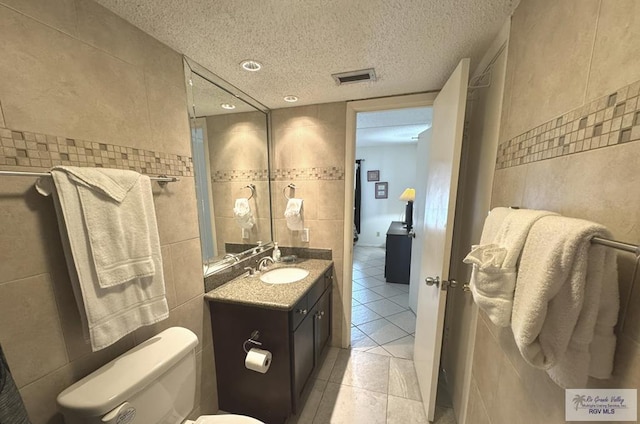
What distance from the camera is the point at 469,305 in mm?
1261

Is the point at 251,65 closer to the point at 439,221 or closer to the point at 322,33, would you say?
the point at 322,33

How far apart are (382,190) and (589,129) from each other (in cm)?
470

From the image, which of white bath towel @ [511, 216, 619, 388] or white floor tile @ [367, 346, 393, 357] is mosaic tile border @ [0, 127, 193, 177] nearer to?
white bath towel @ [511, 216, 619, 388]

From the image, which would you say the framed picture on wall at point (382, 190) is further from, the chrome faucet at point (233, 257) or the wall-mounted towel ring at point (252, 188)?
the chrome faucet at point (233, 257)

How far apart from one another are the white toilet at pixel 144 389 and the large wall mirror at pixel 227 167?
0.49 m

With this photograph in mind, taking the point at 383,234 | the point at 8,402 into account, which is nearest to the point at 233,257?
the point at 8,402

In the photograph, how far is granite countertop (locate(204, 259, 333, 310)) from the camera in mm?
1282

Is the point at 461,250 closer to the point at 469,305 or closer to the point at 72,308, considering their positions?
the point at 469,305

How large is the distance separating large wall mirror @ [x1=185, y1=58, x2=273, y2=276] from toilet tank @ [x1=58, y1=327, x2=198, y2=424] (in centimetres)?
50

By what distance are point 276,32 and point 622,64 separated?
3.62 feet

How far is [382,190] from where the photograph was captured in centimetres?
516

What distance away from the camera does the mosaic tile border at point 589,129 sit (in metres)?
0.44

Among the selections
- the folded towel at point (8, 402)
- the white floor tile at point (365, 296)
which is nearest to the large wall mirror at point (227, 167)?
the folded towel at point (8, 402)

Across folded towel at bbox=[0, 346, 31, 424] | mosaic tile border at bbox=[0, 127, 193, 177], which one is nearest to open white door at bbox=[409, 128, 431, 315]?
mosaic tile border at bbox=[0, 127, 193, 177]
